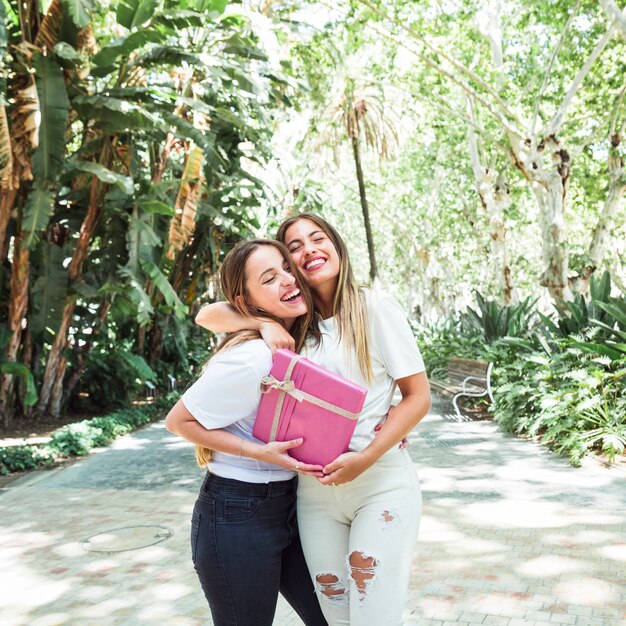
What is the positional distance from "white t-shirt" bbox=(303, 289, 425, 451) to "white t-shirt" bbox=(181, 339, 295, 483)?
0.25 m

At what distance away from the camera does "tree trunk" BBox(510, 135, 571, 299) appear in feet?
43.3

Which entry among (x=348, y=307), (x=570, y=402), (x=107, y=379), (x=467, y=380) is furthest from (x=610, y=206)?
(x=348, y=307)

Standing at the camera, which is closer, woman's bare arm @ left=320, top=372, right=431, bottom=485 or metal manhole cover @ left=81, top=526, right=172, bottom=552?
woman's bare arm @ left=320, top=372, right=431, bottom=485

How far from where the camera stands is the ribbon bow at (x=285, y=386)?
2076 millimetres

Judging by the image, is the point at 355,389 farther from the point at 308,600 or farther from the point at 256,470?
the point at 308,600

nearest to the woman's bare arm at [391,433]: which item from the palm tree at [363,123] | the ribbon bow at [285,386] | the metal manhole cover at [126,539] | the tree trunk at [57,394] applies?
the ribbon bow at [285,386]

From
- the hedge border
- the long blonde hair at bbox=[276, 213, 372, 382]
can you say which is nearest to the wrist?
the long blonde hair at bbox=[276, 213, 372, 382]

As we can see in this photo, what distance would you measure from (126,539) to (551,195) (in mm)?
10490

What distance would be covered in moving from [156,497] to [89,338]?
5966mm

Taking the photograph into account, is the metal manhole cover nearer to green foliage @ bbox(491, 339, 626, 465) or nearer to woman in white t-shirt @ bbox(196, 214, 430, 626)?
woman in white t-shirt @ bbox(196, 214, 430, 626)

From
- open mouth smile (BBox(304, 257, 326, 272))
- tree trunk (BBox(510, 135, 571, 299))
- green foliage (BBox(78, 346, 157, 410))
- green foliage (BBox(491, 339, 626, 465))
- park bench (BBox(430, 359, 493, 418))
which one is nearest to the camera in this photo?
open mouth smile (BBox(304, 257, 326, 272))

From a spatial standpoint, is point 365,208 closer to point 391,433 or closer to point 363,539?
point 391,433

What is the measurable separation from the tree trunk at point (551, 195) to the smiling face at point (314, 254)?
1167cm

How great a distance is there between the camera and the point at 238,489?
2172mm
